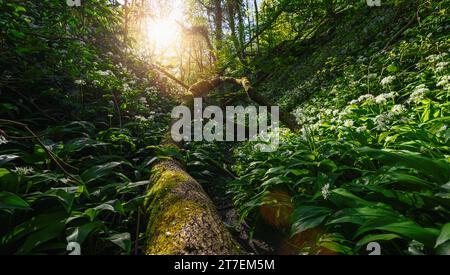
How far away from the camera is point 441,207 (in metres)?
1.75

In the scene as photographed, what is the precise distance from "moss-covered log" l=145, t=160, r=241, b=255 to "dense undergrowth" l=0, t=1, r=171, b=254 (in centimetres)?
19

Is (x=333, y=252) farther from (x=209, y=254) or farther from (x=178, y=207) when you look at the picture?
(x=178, y=207)

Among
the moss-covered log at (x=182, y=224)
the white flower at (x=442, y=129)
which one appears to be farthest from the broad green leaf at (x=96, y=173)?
the white flower at (x=442, y=129)

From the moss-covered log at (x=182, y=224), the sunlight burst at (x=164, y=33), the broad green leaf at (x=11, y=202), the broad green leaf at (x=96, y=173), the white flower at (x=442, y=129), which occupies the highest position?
the sunlight burst at (x=164, y=33)

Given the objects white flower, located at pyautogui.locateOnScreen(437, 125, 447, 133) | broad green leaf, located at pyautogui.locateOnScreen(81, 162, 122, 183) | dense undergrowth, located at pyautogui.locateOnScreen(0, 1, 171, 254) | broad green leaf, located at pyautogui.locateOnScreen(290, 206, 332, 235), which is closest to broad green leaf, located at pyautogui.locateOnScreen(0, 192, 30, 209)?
dense undergrowth, located at pyautogui.locateOnScreen(0, 1, 171, 254)

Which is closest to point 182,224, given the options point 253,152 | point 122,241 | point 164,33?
point 122,241

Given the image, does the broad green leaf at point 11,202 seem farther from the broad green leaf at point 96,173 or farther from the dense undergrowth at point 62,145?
the broad green leaf at point 96,173

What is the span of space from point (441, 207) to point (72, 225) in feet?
8.20

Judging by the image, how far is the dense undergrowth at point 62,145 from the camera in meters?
1.90

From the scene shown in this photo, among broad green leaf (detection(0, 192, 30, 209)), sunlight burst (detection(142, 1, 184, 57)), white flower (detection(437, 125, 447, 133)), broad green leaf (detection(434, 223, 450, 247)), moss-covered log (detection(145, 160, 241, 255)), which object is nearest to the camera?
broad green leaf (detection(434, 223, 450, 247))

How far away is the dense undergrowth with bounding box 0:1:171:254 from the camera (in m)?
1.90

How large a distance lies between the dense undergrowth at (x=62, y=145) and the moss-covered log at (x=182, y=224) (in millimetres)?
194

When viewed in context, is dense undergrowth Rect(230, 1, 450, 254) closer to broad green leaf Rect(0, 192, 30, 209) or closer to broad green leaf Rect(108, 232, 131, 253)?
broad green leaf Rect(108, 232, 131, 253)

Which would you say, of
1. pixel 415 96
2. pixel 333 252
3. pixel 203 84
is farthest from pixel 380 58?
pixel 333 252
